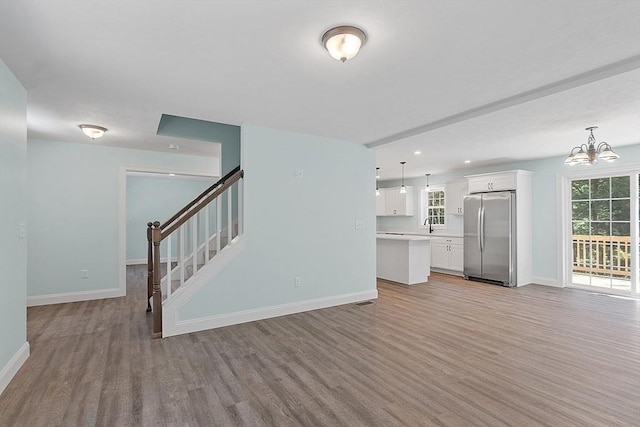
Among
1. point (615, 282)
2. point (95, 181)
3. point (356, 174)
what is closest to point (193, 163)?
point (95, 181)

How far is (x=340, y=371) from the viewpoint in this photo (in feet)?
8.91

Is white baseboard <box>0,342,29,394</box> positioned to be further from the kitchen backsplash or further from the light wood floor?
the kitchen backsplash

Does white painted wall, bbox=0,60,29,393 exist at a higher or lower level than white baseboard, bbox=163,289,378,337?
higher

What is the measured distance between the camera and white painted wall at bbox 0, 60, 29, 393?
2463 millimetres

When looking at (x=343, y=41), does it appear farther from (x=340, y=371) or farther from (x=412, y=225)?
(x=412, y=225)

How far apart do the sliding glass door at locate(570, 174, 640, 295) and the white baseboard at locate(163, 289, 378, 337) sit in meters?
4.15

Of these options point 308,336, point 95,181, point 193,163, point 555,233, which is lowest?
point 308,336

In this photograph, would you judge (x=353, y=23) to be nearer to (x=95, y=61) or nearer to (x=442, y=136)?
(x=95, y=61)

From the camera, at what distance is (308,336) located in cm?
353

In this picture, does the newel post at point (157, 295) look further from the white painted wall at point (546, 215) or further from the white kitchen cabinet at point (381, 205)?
the white kitchen cabinet at point (381, 205)

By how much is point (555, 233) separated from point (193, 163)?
23.2 ft

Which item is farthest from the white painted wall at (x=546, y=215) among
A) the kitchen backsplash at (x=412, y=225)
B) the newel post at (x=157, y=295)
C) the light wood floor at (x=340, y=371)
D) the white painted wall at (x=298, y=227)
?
the newel post at (x=157, y=295)

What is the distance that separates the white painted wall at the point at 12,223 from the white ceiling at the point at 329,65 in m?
0.30

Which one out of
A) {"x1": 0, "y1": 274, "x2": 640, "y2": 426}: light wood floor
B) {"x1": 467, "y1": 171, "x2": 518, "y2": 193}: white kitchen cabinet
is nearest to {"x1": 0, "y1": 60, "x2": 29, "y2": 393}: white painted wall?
{"x1": 0, "y1": 274, "x2": 640, "y2": 426}: light wood floor
